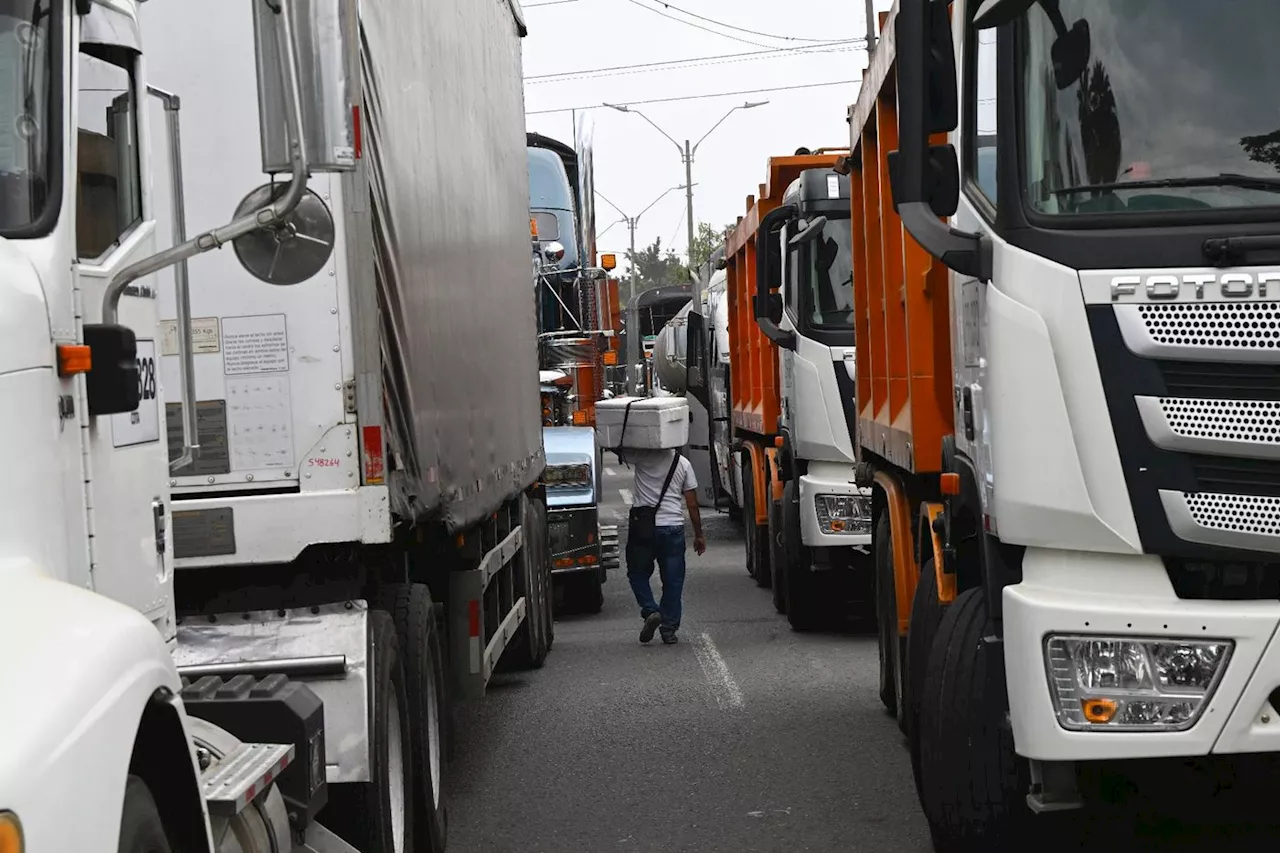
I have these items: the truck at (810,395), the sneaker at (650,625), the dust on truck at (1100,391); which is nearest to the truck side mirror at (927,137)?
the dust on truck at (1100,391)

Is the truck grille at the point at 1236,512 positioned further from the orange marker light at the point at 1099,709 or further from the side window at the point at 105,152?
the side window at the point at 105,152

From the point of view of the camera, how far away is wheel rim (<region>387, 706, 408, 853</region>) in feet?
22.1

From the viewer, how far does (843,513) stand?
1313cm

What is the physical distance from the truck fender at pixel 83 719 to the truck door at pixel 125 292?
0.53m

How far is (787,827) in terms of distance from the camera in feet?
25.9

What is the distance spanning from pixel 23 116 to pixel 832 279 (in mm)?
9829

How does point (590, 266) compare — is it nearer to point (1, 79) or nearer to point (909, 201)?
Answer: point (909, 201)

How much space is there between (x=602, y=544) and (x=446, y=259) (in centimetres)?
783

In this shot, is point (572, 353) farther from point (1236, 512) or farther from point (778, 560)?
point (1236, 512)

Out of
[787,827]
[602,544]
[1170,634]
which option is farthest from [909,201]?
[602,544]

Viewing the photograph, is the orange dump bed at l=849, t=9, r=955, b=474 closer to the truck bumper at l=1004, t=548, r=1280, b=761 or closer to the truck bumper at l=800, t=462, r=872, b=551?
the truck bumper at l=1004, t=548, r=1280, b=761

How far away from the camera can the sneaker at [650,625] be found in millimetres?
13703

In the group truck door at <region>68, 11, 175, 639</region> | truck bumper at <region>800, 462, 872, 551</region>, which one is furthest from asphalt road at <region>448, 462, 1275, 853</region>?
truck door at <region>68, 11, 175, 639</region>

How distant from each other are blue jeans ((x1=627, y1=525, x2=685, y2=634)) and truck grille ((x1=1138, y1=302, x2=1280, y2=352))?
29.5 ft
